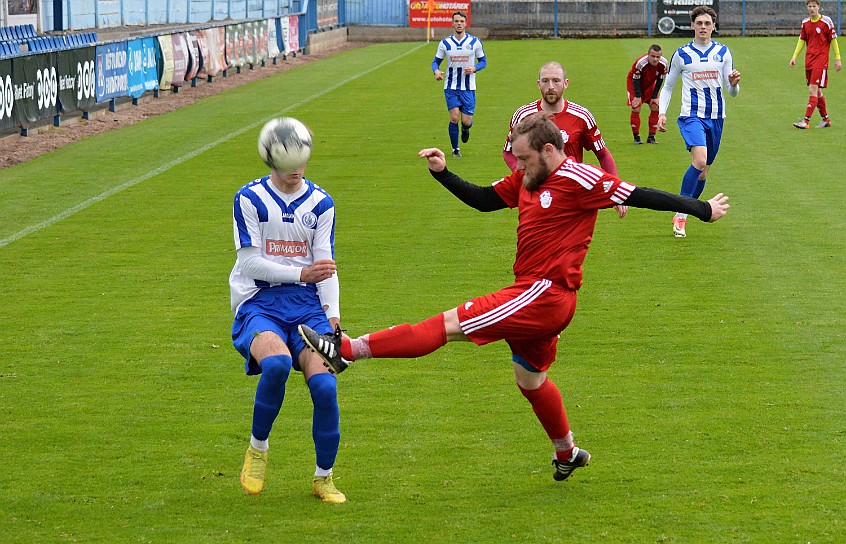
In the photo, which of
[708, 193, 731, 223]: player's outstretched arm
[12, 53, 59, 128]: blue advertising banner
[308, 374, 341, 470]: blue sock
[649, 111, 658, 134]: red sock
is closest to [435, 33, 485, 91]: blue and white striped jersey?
[649, 111, 658, 134]: red sock

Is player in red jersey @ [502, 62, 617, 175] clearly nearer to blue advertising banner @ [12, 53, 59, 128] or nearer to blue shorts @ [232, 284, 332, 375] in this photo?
blue shorts @ [232, 284, 332, 375]

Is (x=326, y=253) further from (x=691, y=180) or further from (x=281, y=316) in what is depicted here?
(x=691, y=180)

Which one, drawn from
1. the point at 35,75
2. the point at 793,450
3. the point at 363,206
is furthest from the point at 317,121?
the point at 793,450

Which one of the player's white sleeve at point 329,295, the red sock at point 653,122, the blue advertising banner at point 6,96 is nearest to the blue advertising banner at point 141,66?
the blue advertising banner at point 6,96

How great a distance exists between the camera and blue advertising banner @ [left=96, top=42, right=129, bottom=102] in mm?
23203

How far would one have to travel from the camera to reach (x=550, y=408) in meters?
5.97

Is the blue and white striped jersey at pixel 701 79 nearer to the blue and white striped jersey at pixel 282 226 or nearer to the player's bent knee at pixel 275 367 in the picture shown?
the blue and white striped jersey at pixel 282 226

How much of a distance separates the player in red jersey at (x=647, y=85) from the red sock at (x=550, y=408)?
1445 centimetres

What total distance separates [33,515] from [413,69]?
3079cm

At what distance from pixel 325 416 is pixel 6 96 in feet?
48.5

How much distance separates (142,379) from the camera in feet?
26.1

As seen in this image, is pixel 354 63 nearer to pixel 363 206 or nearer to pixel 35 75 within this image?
pixel 35 75

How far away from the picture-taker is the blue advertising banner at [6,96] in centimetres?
1833

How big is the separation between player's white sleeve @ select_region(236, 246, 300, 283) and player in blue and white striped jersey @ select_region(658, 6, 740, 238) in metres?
7.35
